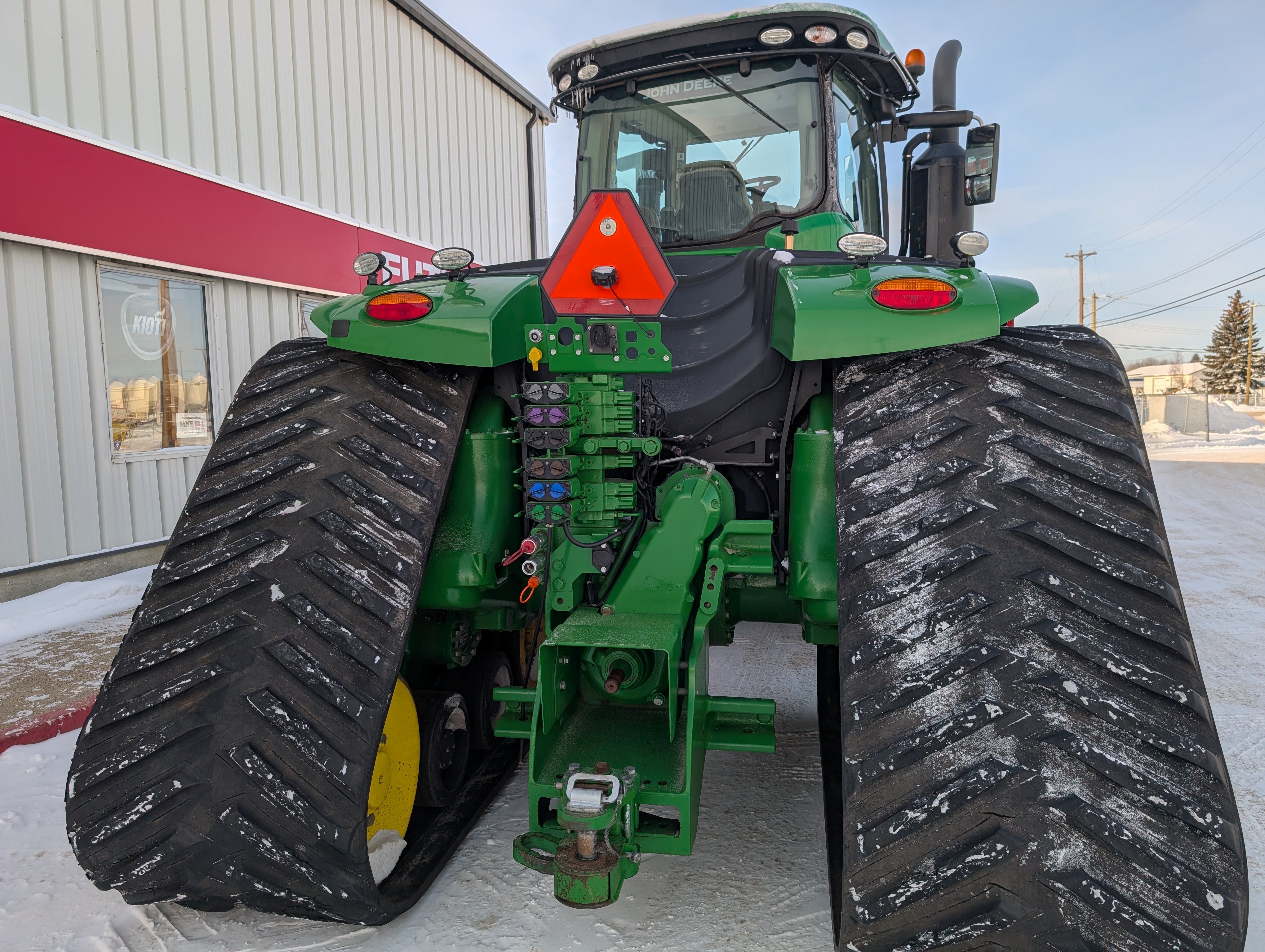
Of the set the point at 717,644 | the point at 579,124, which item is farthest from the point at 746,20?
the point at 717,644

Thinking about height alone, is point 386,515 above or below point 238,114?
below

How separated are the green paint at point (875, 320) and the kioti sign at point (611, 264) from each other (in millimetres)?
375

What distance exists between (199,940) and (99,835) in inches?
21.5

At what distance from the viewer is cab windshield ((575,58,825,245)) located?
3582 mm

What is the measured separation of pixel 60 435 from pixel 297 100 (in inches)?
165

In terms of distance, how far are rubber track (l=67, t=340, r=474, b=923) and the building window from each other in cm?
501

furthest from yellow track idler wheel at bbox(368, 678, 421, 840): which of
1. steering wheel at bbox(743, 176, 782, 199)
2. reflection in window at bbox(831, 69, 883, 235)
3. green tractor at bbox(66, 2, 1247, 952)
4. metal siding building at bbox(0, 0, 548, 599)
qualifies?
metal siding building at bbox(0, 0, 548, 599)

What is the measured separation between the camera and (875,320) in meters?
2.02

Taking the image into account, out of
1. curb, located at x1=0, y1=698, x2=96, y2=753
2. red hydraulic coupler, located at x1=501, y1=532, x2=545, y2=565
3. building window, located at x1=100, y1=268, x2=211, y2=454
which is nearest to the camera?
red hydraulic coupler, located at x1=501, y1=532, x2=545, y2=565

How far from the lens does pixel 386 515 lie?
6.75 ft

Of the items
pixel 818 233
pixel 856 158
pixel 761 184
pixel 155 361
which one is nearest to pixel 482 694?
pixel 818 233

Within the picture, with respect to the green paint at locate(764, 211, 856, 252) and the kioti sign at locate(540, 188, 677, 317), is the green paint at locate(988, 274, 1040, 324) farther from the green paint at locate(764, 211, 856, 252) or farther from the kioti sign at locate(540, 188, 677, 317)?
the green paint at locate(764, 211, 856, 252)

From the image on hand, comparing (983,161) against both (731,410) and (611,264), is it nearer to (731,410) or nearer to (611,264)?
(731,410)

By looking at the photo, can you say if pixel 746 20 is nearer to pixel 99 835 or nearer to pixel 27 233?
pixel 99 835
